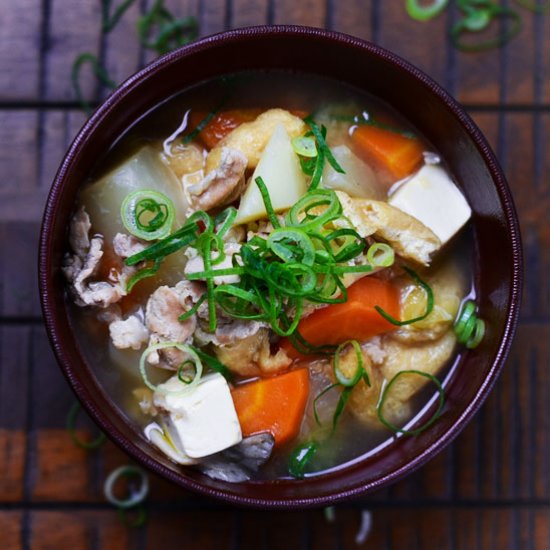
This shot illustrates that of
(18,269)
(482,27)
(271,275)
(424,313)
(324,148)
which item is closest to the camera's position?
(271,275)

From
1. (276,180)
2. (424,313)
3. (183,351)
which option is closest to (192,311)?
(183,351)

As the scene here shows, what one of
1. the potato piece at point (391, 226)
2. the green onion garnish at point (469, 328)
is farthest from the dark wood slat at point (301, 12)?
the green onion garnish at point (469, 328)

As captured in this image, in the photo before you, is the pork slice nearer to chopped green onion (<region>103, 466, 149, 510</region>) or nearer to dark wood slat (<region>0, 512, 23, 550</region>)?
chopped green onion (<region>103, 466, 149, 510</region>)

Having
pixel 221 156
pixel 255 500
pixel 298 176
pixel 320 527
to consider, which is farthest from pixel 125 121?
pixel 320 527

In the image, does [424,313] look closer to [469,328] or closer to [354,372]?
[469,328]

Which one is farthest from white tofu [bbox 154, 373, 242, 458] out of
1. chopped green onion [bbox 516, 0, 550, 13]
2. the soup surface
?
chopped green onion [bbox 516, 0, 550, 13]

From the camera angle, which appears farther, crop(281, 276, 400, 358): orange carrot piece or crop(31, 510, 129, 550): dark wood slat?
crop(31, 510, 129, 550): dark wood slat
